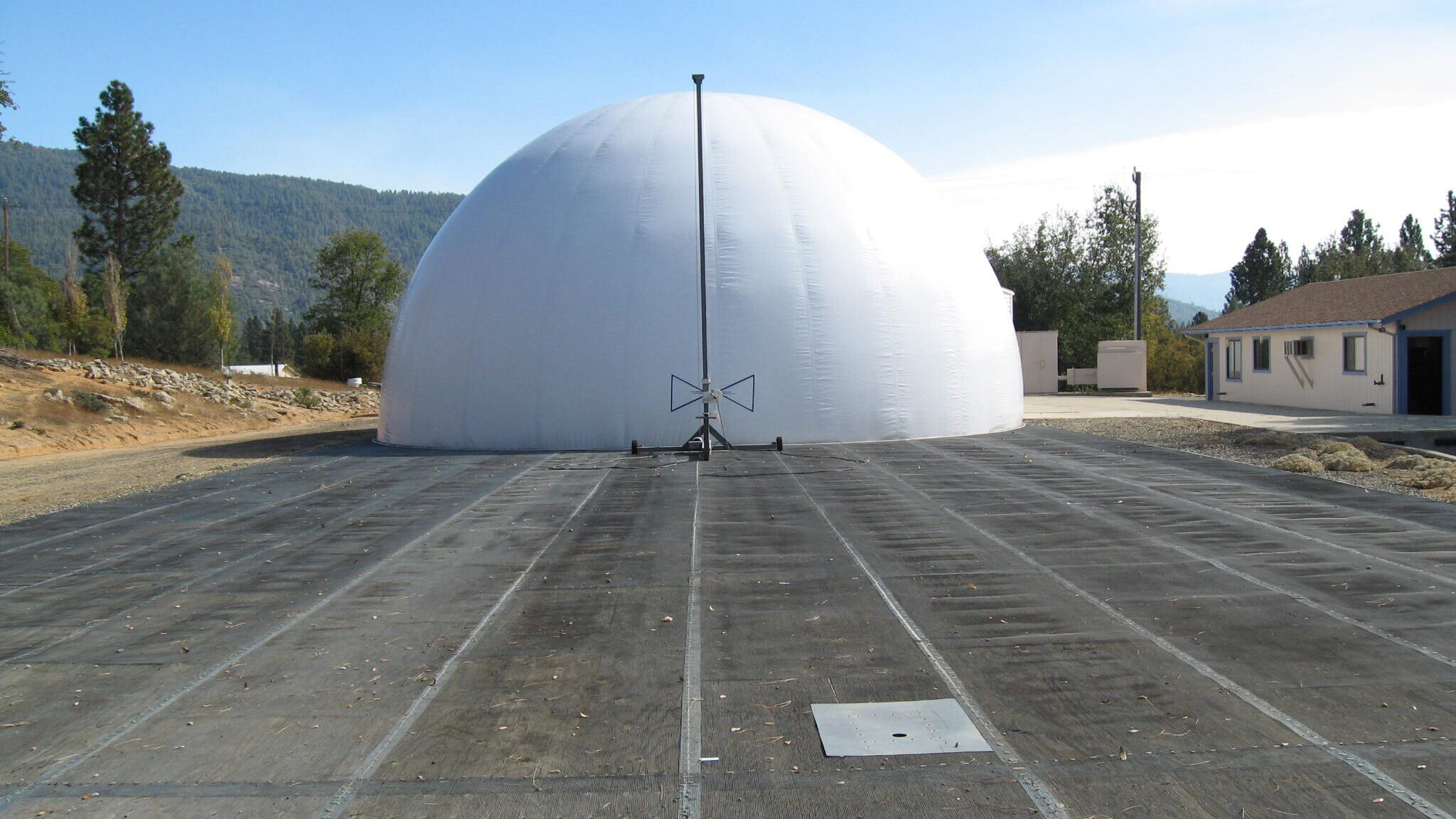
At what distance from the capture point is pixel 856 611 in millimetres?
6742

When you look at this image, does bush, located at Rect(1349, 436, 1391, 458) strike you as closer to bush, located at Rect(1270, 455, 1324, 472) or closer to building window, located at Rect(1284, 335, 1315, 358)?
bush, located at Rect(1270, 455, 1324, 472)

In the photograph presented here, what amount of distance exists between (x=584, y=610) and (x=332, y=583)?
2351mm

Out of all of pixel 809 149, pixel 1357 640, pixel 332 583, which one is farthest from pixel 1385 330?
pixel 332 583

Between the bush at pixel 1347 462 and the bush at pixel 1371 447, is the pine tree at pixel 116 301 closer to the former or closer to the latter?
the bush at pixel 1347 462

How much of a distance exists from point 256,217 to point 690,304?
543 ft

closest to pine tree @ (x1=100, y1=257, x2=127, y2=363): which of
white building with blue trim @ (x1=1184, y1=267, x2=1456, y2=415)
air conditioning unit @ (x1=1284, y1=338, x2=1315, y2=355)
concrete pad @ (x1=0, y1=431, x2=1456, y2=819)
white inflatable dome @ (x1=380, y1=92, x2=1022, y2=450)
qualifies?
white inflatable dome @ (x1=380, y1=92, x2=1022, y2=450)

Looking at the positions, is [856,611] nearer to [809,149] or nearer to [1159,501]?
[1159,501]

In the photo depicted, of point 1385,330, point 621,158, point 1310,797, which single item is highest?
point 621,158

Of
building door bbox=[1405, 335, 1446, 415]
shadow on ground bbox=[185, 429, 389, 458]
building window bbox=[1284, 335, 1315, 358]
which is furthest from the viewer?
building window bbox=[1284, 335, 1315, 358]

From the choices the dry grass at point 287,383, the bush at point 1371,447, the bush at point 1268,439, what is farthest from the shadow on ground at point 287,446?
the bush at point 1371,447

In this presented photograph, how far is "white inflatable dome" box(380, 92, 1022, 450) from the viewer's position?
57.0 feet

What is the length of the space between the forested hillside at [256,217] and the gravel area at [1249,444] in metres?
124

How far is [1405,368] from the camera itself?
22922 mm

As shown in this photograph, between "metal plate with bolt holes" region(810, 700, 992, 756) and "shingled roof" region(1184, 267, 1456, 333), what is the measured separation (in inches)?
905
